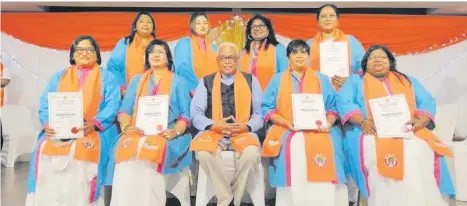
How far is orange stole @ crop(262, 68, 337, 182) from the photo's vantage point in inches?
124

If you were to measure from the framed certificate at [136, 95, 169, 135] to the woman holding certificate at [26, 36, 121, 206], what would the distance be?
0.24 m

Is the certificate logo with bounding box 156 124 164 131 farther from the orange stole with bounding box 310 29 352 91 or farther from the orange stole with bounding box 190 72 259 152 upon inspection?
the orange stole with bounding box 310 29 352 91

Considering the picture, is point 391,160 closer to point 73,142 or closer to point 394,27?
point 73,142

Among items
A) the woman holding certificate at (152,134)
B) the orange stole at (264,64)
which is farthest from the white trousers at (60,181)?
the orange stole at (264,64)

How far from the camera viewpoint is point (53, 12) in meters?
5.90

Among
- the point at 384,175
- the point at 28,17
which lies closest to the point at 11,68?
the point at 28,17

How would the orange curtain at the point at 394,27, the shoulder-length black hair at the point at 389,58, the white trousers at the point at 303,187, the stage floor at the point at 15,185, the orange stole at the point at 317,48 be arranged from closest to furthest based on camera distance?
the white trousers at the point at 303,187, the shoulder-length black hair at the point at 389,58, the stage floor at the point at 15,185, the orange stole at the point at 317,48, the orange curtain at the point at 394,27

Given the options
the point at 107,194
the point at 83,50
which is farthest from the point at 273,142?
the point at 83,50

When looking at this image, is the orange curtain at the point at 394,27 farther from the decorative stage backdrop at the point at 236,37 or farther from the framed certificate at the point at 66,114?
the framed certificate at the point at 66,114

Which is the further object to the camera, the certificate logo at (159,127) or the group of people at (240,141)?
the certificate logo at (159,127)

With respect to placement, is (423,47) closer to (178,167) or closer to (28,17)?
(178,167)

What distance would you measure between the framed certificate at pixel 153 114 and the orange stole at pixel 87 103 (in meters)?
0.33

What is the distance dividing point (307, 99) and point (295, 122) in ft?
0.63

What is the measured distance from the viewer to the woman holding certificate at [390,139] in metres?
3.07
